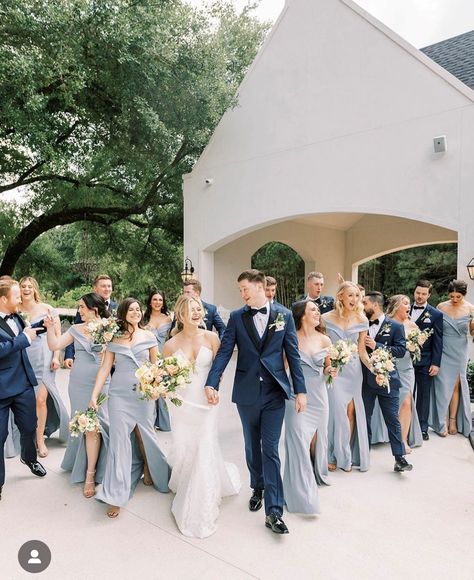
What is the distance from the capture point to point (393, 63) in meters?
8.64

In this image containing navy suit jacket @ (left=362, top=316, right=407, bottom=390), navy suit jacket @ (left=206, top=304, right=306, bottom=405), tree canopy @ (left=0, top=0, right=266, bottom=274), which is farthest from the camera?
tree canopy @ (left=0, top=0, right=266, bottom=274)

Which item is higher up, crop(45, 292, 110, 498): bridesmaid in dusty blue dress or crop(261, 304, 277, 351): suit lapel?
crop(261, 304, 277, 351): suit lapel

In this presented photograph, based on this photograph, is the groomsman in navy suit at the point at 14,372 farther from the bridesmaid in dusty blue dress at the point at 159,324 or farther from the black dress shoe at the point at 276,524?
the black dress shoe at the point at 276,524

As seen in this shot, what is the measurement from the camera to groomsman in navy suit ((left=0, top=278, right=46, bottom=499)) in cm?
410

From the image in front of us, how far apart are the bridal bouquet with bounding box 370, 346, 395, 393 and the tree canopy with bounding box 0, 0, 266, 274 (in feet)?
27.2

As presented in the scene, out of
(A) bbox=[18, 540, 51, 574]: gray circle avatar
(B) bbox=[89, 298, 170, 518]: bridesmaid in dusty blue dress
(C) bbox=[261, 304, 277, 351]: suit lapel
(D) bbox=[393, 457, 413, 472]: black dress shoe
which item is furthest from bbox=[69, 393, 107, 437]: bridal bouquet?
(D) bbox=[393, 457, 413, 472]: black dress shoe

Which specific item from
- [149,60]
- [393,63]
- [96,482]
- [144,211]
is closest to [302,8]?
[393,63]

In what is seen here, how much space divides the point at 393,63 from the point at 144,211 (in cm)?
937

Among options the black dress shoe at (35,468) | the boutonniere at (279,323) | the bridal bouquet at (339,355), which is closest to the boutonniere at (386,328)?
the bridal bouquet at (339,355)

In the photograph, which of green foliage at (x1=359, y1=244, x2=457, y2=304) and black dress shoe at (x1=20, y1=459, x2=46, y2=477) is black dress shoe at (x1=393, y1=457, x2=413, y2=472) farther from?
green foliage at (x1=359, y1=244, x2=457, y2=304)

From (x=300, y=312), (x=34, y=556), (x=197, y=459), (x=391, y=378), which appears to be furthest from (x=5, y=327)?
(x=391, y=378)

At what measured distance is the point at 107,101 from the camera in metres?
11.6

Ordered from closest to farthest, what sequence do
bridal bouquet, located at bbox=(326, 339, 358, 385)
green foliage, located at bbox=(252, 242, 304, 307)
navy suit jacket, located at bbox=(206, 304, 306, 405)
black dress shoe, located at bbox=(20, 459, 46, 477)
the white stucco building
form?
navy suit jacket, located at bbox=(206, 304, 306, 405)
bridal bouquet, located at bbox=(326, 339, 358, 385)
black dress shoe, located at bbox=(20, 459, 46, 477)
the white stucco building
green foliage, located at bbox=(252, 242, 304, 307)

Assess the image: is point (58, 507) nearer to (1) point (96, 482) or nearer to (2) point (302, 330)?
(1) point (96, 482)
